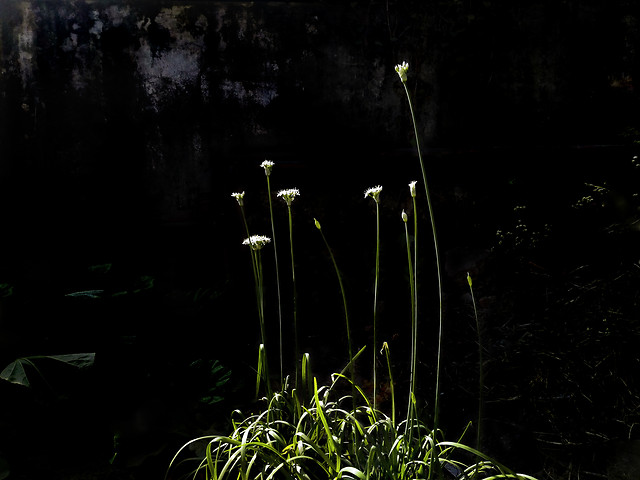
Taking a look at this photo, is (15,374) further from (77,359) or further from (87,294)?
(87,294)

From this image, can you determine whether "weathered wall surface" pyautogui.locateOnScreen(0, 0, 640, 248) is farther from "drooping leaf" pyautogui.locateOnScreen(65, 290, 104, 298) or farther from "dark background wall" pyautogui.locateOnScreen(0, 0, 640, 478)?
"drooping leaf" pyautogui.locateOnScreen(65, 290, 104, 298)

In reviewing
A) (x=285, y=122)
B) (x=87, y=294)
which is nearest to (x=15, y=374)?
(x=87, y=294)

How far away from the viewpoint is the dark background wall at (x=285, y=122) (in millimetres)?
2631

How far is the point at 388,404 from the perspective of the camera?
2.45 m

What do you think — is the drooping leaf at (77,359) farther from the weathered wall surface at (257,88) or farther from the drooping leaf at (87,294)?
the weathered wall surface at (257,88)

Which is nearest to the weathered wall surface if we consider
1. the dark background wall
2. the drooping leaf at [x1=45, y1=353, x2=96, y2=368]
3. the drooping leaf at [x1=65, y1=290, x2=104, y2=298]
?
the dark background wall

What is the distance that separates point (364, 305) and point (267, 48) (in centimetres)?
137

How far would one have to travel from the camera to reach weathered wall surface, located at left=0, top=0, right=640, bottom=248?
263 centimetres

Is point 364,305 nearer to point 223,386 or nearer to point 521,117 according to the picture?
point 223,386

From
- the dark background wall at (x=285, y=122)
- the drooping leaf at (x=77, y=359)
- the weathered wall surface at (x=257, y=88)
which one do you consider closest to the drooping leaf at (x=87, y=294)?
the drooping leaf at (x=77, y=359)

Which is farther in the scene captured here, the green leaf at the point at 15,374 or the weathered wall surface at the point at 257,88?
the weathered wall surface at the point at 257,88

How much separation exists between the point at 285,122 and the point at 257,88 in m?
0.22

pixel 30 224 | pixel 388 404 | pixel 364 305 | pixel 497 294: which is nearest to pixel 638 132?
pixel 497 294

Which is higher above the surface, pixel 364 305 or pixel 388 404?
pixel 364 305
